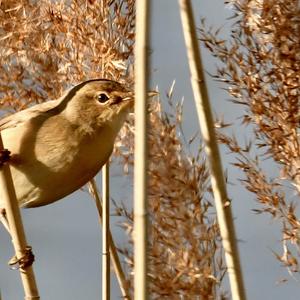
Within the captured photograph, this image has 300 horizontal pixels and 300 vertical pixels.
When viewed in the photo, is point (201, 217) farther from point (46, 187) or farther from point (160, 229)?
point (46, 187)

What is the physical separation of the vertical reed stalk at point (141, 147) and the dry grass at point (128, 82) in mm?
441

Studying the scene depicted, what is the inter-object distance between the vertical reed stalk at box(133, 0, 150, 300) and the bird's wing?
1107 millimetres

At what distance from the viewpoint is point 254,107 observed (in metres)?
1.73

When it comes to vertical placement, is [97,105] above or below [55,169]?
above

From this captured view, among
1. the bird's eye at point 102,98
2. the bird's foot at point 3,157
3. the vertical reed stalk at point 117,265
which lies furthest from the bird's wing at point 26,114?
the bird's foot at point 3,157

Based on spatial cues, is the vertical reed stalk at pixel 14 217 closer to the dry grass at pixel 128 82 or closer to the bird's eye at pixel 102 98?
the dry grass at pixel 128 82

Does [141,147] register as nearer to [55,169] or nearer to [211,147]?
[211,147]

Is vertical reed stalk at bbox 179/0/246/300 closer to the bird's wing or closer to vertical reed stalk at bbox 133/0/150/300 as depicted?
vertical reed stalk at bbox 133/0/150/300

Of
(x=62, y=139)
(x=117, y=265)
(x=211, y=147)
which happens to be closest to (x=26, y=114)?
(x=62, y=139)

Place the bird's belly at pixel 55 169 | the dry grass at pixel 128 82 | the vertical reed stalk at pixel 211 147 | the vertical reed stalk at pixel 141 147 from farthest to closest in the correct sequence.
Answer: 1. the bird's belly at pixel 55 169
2. the dry grass at pixel 128 82
3. the vertical reed stalk at pixel 211 147
4. the vertical reed stalk at pixel 141 147

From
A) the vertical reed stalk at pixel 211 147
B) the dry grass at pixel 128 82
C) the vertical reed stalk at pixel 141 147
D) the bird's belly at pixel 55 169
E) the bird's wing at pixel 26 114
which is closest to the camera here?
the vertical reed stalk at pixel 141 147

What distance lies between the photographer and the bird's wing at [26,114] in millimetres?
2095

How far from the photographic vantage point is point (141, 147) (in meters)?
0.99

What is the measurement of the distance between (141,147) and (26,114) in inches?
46.5
